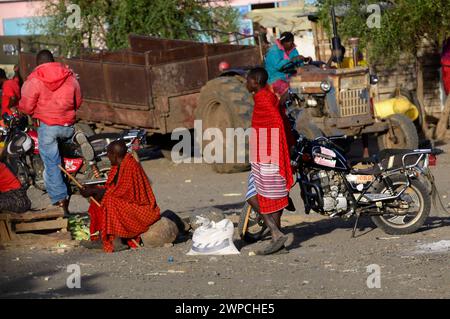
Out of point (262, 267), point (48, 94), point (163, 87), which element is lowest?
point (262, 267)

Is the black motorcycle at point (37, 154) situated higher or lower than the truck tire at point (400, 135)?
higher

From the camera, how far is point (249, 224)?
1047cm

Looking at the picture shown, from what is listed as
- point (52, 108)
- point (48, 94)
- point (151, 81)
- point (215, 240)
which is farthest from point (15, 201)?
point (151, 81)

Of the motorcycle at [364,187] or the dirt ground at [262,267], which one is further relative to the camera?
the motorcycle at [364,187]

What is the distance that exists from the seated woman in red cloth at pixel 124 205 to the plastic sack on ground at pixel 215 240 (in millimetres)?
616

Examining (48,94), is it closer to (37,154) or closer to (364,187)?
(37,154)

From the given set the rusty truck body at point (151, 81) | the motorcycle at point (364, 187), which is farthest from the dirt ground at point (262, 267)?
the rusty truck body at point (151, 81)

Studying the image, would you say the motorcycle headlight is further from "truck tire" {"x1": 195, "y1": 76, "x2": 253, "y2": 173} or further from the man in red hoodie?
the man in red hoodie

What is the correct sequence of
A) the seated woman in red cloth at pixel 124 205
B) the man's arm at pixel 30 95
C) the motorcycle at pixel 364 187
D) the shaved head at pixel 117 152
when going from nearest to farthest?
1. the seated woman in red cloth at pixel 124 205
2. the shaved head at pixel 117 152
3. the motorcycle at pixel 364 187
4. the man's arm at pixel 30 95

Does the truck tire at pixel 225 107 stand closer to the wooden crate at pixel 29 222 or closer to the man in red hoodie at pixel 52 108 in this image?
the man in red hoodie at pixel 52 108

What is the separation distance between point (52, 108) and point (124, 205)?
1.91 meters

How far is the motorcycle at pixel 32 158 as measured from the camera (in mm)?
12141

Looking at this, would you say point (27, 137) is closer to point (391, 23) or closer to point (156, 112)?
point (156, 112)
